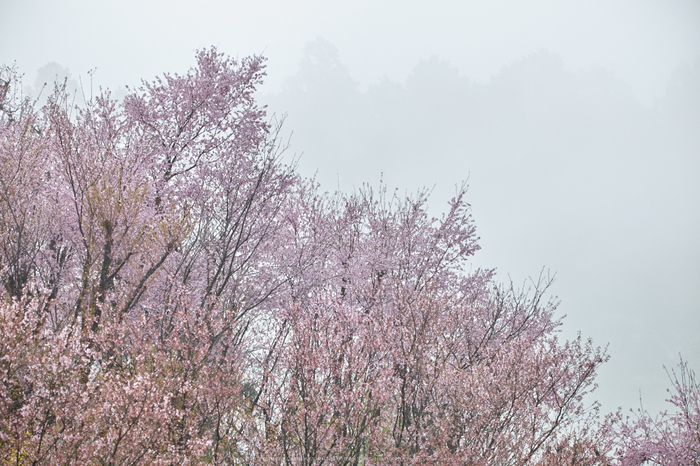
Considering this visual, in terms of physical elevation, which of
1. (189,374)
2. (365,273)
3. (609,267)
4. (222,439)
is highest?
(609,267)

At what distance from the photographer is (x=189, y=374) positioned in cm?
668

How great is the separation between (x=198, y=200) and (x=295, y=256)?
3629 millimetres

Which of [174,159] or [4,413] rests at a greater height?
[174,159]

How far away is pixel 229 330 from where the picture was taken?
8.26 meters

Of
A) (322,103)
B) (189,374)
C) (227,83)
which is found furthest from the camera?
(322,103)

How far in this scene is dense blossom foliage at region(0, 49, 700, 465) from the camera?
5.71m

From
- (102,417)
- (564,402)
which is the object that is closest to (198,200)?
(102,417)

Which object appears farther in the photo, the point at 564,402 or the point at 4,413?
the point at 564,402

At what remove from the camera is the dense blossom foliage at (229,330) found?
18.7 ft

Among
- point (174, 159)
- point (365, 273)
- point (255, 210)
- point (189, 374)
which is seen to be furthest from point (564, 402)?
point (174, 159)

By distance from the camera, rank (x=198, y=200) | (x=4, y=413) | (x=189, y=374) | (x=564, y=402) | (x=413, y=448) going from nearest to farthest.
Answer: (x=4, y=413) < (x=189, y=374) < (x=413, y=448) < (x=564, y=402) < (x=198, y=200)

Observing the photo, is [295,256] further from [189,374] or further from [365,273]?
[189,374]

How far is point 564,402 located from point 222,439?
6.63m

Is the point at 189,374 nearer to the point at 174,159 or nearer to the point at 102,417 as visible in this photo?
the point at 102,417
